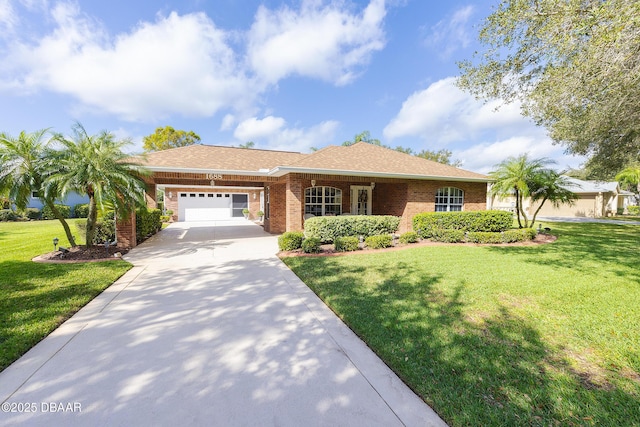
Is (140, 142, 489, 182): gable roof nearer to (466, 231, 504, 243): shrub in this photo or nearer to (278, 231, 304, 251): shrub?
(278, 231, 304, 251): shrub

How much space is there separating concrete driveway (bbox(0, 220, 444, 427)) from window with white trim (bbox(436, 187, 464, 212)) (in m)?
11.5

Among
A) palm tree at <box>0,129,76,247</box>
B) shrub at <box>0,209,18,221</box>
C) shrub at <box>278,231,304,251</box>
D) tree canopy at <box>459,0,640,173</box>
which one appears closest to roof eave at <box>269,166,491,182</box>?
shrub at <box>278,231,304,251</box>

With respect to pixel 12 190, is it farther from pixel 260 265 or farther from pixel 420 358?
pixel 420 358

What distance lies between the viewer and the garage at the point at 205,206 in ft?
76.9

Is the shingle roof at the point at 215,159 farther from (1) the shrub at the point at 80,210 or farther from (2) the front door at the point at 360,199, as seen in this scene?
(1) the shrub at the point at 80,210

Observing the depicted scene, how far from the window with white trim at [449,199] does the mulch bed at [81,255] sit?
13915mm

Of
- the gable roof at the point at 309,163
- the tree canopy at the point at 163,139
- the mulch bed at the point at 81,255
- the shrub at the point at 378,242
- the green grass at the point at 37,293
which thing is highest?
the tree canopy at the point at 163,139

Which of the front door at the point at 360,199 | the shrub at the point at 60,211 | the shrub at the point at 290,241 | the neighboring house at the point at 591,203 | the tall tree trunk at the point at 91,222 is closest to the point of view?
the tall tree trunk at the point at 91,222

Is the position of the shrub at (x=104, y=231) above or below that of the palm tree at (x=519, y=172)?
below

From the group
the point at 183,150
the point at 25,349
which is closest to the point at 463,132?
the point at 183,150

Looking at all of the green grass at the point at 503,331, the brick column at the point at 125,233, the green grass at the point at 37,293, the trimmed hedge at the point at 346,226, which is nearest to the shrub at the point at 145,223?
the brick column at the point at 125,233

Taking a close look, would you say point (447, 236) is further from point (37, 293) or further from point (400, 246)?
point (37, 293)

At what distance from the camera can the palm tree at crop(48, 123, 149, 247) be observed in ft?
23.2

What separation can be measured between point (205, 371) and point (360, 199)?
504 inches
